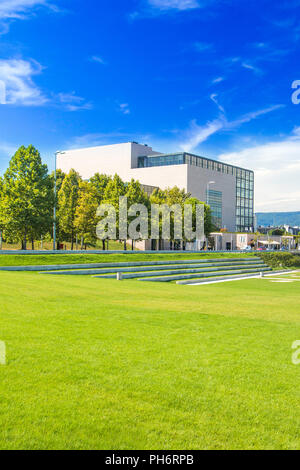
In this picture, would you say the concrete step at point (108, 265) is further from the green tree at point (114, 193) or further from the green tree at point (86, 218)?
the green tree at point (86, 218)

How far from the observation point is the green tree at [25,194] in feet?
125

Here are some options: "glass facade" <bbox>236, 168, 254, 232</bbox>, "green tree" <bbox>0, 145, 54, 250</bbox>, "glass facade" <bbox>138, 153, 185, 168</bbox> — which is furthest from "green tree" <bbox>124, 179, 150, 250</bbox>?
"glass facade" <bbox>236, 168, 254, 232</bbox>

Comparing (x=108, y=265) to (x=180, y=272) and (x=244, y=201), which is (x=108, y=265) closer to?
(x=180, y=272)

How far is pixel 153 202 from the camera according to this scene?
61562mm

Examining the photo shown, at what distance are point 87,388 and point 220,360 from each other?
2.68 meters

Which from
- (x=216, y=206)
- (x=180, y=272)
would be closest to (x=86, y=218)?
(x=180, y=272)

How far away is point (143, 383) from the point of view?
5.73 m

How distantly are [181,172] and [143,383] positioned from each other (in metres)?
86.3

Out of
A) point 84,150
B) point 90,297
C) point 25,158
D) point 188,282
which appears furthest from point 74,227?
point 84,150

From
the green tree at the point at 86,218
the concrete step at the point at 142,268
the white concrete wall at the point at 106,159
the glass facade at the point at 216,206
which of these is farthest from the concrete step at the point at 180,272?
the white concrete wall at the point at 106,159

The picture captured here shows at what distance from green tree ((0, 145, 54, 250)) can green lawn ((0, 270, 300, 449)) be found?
29.5 metres

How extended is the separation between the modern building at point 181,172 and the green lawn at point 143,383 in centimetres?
8131
